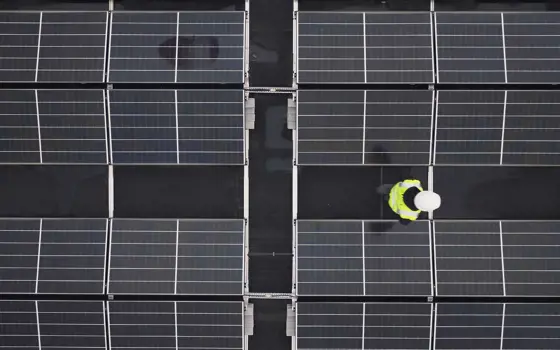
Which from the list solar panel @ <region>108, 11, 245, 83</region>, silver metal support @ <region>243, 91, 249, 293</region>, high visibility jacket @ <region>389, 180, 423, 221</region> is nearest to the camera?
high visibility jacket @ <region>389, 180, 423, 221</region>

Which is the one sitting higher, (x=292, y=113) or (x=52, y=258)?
(x=292, y=113)

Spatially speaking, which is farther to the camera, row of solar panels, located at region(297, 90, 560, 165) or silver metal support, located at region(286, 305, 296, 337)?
silver metal support, located at region(286, 305, 296, 337)

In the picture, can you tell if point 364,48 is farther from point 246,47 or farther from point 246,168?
point 246,168

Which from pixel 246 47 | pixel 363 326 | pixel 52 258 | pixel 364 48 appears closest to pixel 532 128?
pixel 364 48

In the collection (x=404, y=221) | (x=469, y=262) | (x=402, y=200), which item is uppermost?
(x=402, y=200)

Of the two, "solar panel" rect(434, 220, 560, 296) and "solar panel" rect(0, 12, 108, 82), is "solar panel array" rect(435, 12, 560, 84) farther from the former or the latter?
"solar panel" rect(0, 12, 108, 82)

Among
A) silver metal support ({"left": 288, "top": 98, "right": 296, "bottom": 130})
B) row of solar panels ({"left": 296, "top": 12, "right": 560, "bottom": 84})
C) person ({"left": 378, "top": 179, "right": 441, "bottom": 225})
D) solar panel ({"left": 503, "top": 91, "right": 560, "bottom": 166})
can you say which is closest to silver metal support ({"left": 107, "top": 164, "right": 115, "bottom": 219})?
silver metal support ({"left": 288, "top": 98, "right": 296, "bottom": 130})
